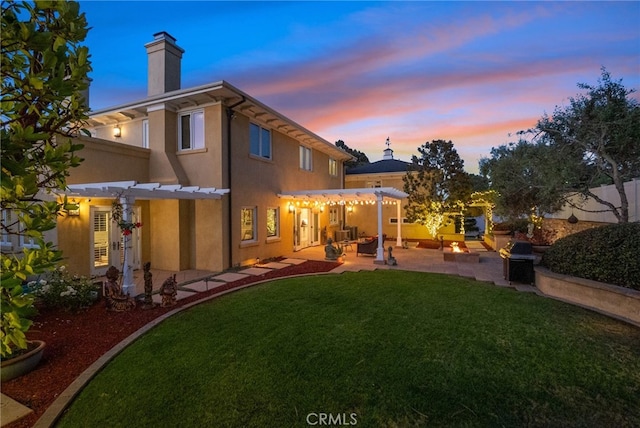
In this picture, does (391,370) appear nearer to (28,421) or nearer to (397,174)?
(28,421)

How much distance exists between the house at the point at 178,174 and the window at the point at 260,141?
0.04 m

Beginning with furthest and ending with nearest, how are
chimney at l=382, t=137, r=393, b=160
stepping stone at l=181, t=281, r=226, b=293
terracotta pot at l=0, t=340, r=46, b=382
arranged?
chimney at l=382, t=137, r=393, b=160 → stepping stone at l=181, t=281, r=226, b=293 → terracotta pot at l=0, t=340, r=46, b=382

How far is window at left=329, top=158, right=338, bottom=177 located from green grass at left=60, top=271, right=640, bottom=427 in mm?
14643

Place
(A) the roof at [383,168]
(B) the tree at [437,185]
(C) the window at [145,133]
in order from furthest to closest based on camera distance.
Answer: (A) the roof at [383,168], (B) the tree at [437,185], (C) the window at [145,133]

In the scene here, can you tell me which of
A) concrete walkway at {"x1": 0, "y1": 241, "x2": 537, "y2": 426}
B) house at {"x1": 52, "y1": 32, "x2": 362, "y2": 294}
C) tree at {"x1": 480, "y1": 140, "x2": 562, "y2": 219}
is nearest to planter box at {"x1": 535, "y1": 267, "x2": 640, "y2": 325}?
concrete walkway at {"x1": 0, "y1": 241, "x2": 537, "y2": 426}

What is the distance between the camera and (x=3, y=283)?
5.28ft

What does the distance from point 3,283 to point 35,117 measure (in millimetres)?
1521

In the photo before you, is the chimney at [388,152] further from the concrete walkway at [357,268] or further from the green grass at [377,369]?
the green grass at [377,369]

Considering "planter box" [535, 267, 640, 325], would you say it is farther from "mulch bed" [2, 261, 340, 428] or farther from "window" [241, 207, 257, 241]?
"window" [241, 207, 257, 241]

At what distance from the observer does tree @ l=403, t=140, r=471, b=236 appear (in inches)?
659

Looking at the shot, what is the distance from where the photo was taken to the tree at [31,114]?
1803mm

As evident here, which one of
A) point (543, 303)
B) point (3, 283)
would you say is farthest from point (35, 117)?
point (543, 303)

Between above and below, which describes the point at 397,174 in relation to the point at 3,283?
above

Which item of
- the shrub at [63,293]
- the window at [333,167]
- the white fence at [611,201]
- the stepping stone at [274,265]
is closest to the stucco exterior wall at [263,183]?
the stepping stone at [274,265]
